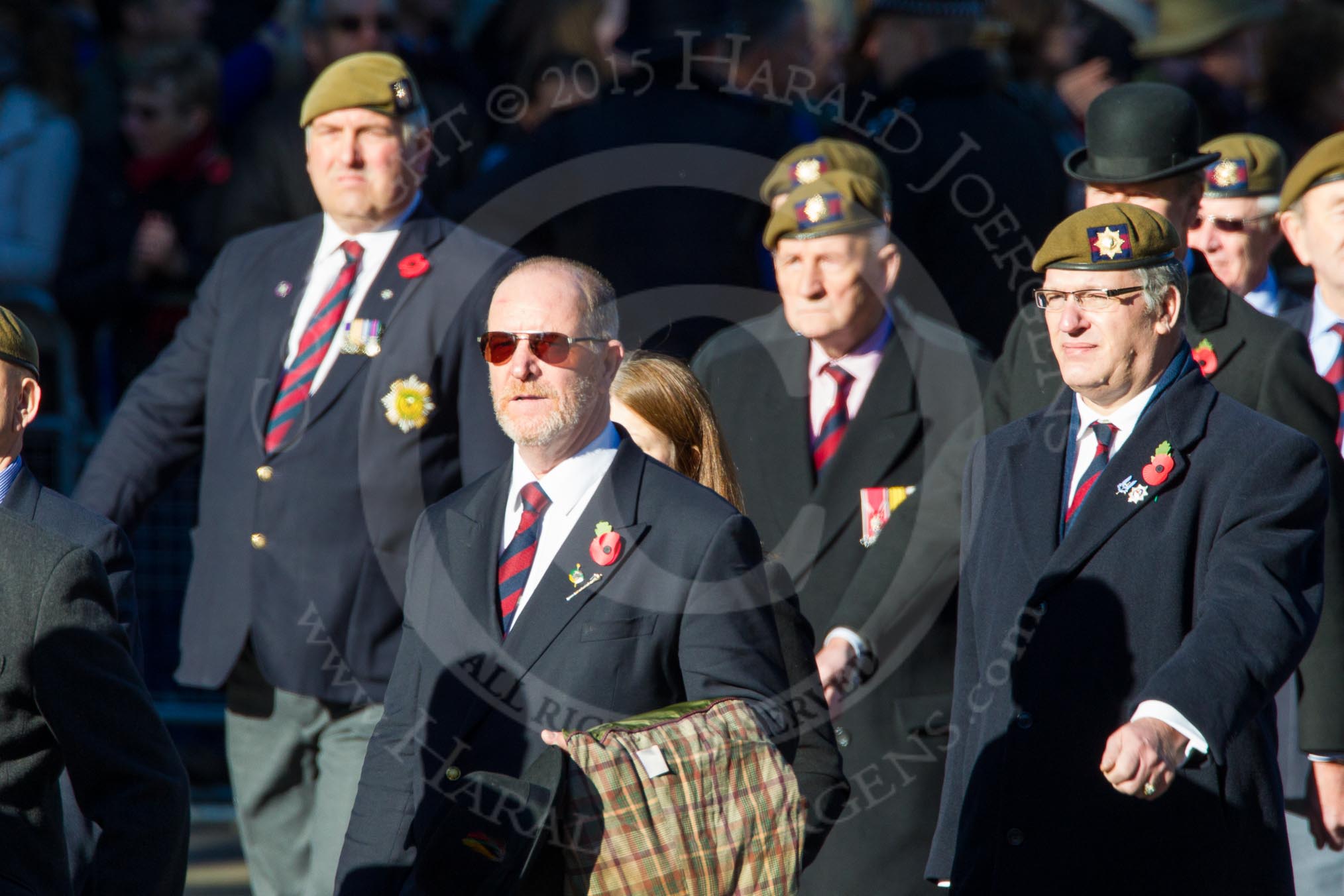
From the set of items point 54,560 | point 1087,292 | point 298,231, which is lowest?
point 54,560

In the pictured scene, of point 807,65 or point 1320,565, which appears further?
point 807,65

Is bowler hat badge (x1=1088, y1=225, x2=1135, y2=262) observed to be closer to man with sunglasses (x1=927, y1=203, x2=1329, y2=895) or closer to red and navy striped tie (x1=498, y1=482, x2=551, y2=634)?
man with sunglasses (x1=927, y1=203, x2=1329, y2=895)

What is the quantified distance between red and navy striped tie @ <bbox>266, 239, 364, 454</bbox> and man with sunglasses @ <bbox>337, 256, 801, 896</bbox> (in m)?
1.58

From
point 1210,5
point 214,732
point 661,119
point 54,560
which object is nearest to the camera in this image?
point 54,560

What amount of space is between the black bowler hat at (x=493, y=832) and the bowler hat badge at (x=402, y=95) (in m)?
2.78

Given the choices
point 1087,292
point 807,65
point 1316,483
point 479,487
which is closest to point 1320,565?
point 1316,483

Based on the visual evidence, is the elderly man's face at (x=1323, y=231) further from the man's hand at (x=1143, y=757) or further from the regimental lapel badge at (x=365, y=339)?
the regimental lapel badge at (x=365, y=339)

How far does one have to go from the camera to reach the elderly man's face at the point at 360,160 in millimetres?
5910

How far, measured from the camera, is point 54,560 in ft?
11.6

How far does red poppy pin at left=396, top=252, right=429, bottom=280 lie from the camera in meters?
5.92

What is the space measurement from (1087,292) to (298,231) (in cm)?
280

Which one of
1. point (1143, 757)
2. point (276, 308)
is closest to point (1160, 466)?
point (1143, 757)

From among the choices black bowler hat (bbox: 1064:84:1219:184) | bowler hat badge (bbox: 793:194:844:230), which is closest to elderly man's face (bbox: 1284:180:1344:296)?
black bowler hat (bbox: 1064:84:1219:184)

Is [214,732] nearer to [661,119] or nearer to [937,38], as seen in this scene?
[661,119]
